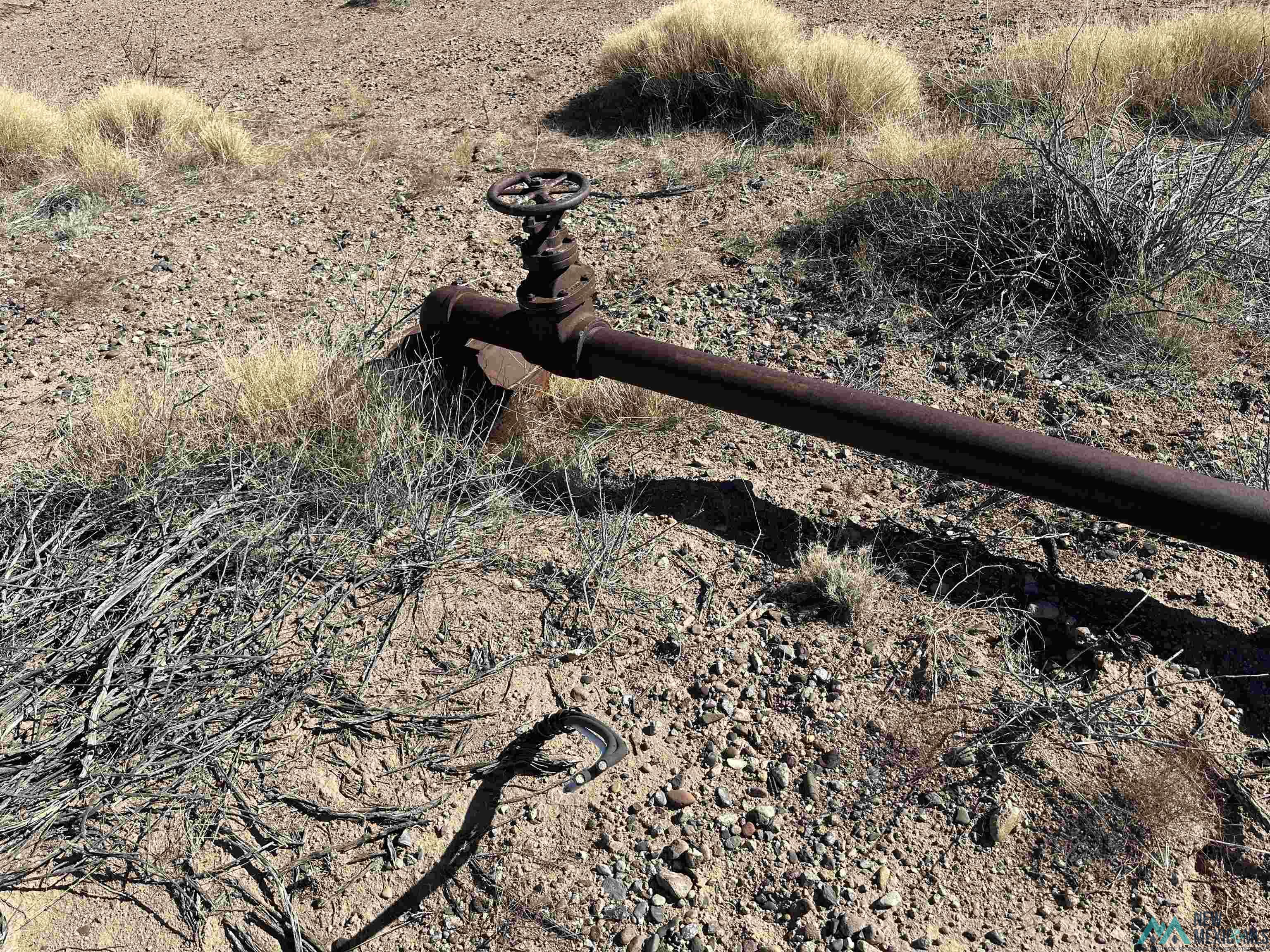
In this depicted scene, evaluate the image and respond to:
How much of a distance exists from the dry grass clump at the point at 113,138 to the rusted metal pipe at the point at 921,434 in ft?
12.2

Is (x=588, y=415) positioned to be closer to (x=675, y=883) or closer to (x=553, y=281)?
(x=553, y=281)

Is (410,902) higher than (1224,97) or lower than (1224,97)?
lower

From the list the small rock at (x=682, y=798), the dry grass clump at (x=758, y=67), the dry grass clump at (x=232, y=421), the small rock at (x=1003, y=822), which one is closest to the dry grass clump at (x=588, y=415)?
the dry grass clump at (x=232, y=421)

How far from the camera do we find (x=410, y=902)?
2.13m

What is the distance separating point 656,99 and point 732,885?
5.21m

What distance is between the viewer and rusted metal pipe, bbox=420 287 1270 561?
217cm

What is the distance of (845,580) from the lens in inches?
104

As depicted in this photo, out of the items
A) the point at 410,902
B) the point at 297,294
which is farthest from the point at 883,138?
the point at 410,902

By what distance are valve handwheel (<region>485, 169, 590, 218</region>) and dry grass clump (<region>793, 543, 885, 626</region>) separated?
1.33 meters

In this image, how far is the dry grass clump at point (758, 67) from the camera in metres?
5.31

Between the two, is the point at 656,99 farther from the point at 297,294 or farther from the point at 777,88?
the point at 297,294

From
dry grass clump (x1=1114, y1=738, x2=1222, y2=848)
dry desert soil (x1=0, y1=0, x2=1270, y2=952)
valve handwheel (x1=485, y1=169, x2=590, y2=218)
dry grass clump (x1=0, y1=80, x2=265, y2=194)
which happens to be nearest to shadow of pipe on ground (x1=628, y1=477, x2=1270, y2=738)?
dry desert soil (x1=0, y1=0, x2=1270, y2=952)

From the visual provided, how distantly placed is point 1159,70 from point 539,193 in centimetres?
421

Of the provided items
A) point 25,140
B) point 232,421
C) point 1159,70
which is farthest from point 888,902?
point 25,140
